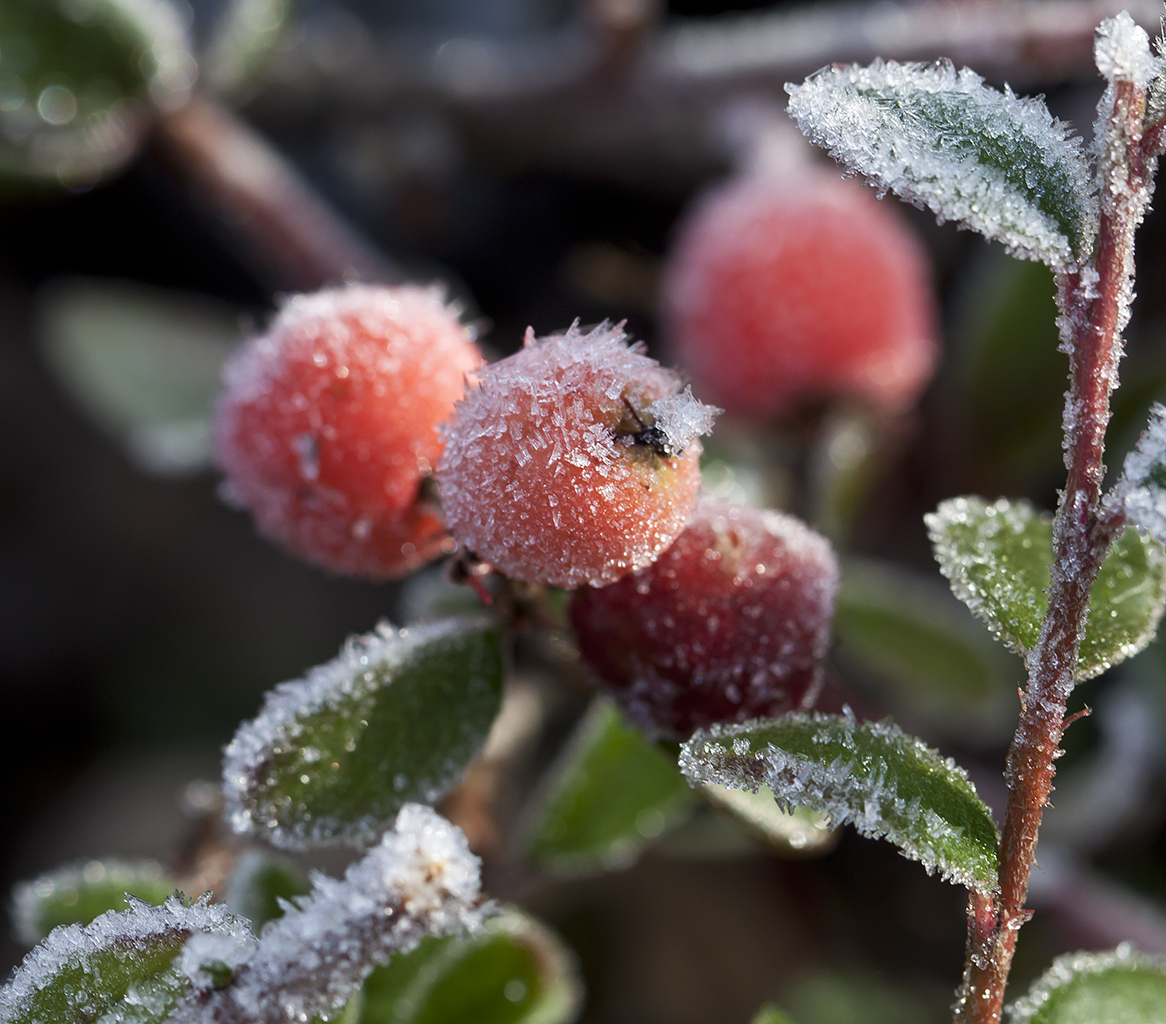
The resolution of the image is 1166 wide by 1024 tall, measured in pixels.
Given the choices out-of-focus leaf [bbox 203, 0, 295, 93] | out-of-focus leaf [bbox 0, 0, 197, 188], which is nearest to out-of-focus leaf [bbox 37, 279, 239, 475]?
out-of-focus leaf [bbox 0, 0, 197, 188]

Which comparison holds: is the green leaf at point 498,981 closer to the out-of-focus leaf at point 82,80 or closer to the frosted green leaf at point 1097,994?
the frosted green leaf at point 1097,994

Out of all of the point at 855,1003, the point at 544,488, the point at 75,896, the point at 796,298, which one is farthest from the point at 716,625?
the point at 855,1003

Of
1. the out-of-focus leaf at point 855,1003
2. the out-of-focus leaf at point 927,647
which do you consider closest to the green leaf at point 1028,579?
the out-of-focus leaf at point 927,647

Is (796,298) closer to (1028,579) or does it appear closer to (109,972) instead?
(1028,579)

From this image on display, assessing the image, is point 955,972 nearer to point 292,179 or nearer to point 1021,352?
point 1021,352

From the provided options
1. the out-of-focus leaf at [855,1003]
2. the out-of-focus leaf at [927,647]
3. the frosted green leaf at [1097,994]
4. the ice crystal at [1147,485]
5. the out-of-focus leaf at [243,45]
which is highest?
the out-of-focus leaf at [243,45]

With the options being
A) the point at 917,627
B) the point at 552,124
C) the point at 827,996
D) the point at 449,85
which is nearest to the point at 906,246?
the point at 917,627

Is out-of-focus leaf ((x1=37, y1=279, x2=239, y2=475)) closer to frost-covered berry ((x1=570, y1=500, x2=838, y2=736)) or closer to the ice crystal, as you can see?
frost-covered berry ((x1=570, y1=500, x2=838, y2=736))
